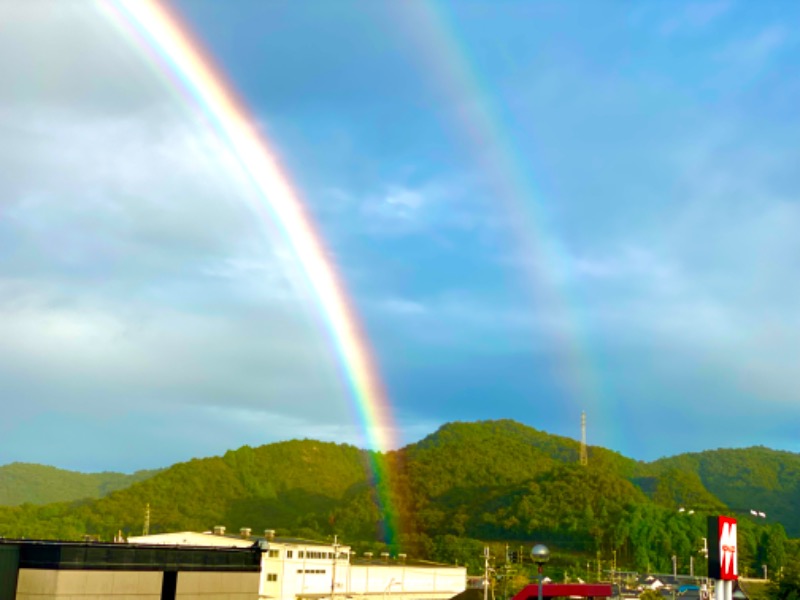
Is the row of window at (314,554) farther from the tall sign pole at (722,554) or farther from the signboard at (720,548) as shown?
the signboard at (720,548)

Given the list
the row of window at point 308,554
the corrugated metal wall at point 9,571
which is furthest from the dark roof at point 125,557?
the row of window at point 308,554

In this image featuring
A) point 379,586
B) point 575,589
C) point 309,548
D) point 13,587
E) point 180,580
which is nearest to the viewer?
point 575,589

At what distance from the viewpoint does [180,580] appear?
193 ft

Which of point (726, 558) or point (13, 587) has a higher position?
point (726, 558)

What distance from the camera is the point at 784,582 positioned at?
3976 inches

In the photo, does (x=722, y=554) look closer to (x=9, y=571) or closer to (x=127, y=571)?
(x=127, y=571)

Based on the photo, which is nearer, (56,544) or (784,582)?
(56,544)

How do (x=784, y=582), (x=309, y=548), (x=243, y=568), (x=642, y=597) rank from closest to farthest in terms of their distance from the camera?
1. (x=243, y=568)
2. (x=784, y=582)
3. (x=642, y=597)
4. (x=309, y=548)

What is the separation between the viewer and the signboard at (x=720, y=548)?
31234 mm

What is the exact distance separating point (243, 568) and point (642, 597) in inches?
2902

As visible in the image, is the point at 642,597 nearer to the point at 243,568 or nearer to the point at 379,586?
the point at 379,586

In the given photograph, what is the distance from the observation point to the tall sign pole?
31.3 m

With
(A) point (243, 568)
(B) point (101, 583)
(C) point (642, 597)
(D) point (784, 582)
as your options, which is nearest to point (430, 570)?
(C) point (642, 597)

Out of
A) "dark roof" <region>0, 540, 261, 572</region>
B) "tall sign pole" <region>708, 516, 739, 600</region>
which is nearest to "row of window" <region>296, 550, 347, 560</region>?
"dark roof" <region>0, 540, 261, 572</region>
